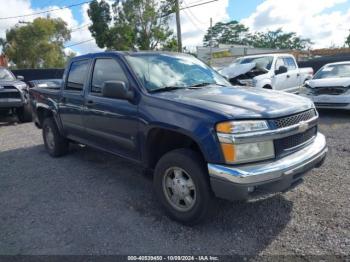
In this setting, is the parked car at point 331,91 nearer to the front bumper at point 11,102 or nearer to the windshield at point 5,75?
the front bumper at point 11,102

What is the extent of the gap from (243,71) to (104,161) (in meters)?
5.96

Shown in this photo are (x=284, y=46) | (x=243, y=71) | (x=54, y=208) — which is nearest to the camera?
(x=54, y=208)

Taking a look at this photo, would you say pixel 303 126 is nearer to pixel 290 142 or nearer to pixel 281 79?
pixel 290 142

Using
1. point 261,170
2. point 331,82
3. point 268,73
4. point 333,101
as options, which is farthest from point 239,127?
point 268,73

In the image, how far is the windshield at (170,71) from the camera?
4082mm

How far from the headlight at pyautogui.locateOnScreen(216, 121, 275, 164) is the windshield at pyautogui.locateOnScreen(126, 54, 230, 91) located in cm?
125

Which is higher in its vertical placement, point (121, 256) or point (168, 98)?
point (168, 98)

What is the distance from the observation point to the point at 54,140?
6266 millimetres

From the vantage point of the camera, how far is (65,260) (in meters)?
3.02

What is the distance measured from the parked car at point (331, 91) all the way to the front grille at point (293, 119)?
566cm

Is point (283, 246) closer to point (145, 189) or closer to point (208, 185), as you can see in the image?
point (208, 185)

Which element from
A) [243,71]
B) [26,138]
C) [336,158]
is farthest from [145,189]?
[243,71]

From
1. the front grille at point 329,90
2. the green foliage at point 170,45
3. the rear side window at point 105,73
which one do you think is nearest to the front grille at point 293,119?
the rear side window at point 105,73

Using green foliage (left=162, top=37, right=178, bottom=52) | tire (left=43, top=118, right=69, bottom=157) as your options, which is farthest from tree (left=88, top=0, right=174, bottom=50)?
tire (left=43, top=118, right=69, bottom=157)
